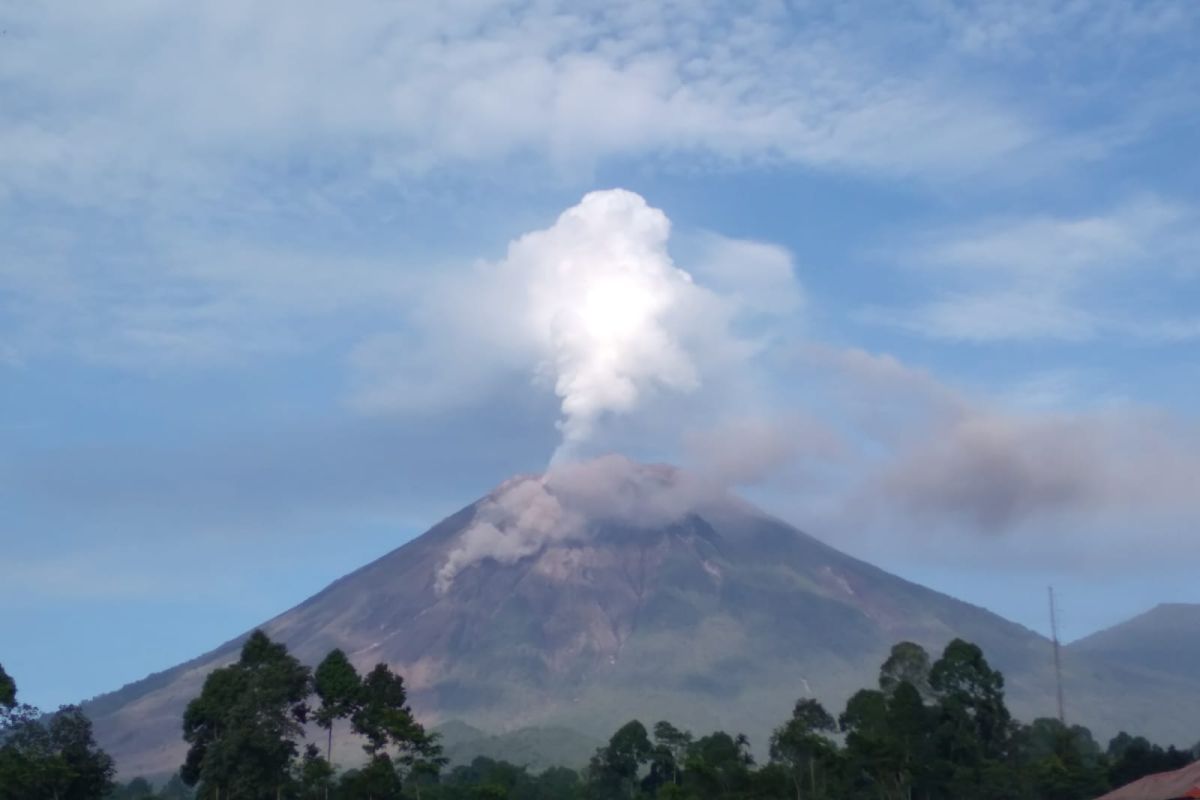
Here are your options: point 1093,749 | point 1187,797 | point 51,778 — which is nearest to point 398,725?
point 51,778

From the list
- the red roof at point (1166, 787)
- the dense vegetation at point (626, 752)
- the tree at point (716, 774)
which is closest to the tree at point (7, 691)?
the dense vegetation at point (626, 752)

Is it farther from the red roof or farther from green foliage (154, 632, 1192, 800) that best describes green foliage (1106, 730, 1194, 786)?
the red roof

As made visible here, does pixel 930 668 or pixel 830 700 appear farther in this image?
pixel 830 700

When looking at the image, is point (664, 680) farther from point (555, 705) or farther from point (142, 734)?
point (142, 734)

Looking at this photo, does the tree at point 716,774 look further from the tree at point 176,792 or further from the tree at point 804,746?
the tree at point 176,792

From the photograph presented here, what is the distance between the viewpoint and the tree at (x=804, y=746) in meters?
61.2

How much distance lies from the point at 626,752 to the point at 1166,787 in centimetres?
3124

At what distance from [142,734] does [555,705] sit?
51710 millimetres

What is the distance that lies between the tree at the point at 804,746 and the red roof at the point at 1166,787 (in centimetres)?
1287

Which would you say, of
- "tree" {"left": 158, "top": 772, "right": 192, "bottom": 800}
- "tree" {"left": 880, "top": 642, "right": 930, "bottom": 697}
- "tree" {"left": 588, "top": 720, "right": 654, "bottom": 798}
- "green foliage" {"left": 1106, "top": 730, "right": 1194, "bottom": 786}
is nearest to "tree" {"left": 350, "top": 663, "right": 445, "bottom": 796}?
"tree" {"left": 588, "top": 720, "right": 654, "bottom": 798}

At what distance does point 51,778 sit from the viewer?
169 feet

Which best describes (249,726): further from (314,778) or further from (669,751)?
(669,751)

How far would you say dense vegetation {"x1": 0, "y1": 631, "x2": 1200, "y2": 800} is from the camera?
5288 cm

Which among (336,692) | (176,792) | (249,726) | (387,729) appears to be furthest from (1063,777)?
(176,792)
